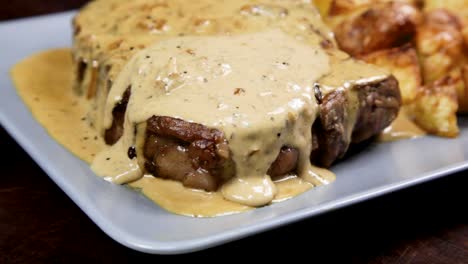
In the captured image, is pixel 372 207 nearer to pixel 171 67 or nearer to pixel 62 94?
pixel 171 67

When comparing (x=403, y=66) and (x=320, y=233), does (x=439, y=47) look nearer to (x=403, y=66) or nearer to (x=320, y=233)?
(x=403, y=66)

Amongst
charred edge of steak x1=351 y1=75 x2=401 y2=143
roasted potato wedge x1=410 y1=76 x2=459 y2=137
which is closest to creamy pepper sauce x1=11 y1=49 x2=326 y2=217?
charred edge of steak x1=351 y1=75 x2=401 y2=143

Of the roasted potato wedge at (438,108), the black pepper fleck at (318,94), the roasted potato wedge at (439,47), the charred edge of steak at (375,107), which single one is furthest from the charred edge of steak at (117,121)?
the roasted potato wedge at (439,47)

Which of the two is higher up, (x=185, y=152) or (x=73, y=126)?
(x=185, y=152)

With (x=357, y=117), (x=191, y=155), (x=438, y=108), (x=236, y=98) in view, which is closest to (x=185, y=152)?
(x=191, y=155)

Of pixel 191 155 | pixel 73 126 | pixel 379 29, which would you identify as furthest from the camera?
pixel 379 29

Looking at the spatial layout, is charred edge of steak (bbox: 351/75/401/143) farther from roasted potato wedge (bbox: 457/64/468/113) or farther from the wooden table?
roasted potato wedge (bbox: 457/64/468/113)

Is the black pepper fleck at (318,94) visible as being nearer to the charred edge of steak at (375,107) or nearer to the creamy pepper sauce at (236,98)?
the creamy pepper sauce at (236,98)
